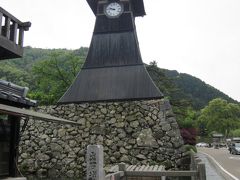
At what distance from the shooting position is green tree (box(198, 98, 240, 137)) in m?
58.4

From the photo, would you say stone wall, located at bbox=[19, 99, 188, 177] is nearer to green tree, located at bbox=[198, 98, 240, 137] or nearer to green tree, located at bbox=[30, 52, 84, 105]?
green tree, located at bbox=[30, 52, 84, 105]

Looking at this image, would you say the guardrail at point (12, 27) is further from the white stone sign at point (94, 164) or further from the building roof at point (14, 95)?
the white stone sign at point (94, 164)

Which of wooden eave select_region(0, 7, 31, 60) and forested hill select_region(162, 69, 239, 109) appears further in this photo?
forested hill select_region(162, 69, 239, 109)

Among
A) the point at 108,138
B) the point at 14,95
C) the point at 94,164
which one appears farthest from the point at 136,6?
the point at 94,164

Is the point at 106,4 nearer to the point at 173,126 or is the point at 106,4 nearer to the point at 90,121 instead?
the point at 90,121

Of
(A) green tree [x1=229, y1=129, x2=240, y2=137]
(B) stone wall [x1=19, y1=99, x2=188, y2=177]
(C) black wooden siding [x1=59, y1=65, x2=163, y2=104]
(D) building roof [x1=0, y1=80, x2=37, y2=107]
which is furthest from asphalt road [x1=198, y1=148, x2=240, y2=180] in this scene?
(A) green tree [x1=229, y1=129, x2=240, y2=137]

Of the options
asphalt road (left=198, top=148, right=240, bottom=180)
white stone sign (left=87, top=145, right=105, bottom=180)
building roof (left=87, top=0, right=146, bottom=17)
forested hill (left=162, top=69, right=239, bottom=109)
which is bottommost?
asphalt road (left=198, top=148, right=240, bottom=180)

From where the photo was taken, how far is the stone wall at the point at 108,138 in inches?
479

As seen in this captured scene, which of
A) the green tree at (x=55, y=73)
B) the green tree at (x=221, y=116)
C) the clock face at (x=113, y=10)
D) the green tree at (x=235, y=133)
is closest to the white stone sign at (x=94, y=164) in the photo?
the clock face at (x=113, y=10)

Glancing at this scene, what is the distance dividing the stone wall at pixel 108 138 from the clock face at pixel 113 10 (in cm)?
510

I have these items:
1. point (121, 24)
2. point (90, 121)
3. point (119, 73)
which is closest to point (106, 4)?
point (121, 24)

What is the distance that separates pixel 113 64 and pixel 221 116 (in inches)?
1956

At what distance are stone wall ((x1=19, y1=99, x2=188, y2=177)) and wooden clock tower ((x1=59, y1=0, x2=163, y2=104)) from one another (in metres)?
0.49

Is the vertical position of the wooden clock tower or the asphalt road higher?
the wooden clock tower
